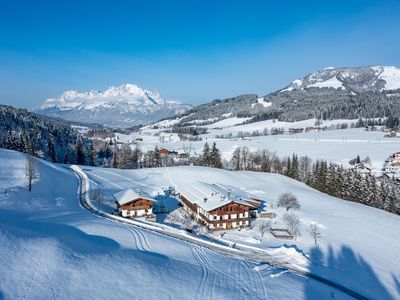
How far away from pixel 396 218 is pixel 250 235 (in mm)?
31766

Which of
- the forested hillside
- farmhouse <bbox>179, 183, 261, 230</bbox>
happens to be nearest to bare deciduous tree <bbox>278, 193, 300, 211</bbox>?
farmhouse <bbox>179, 183, 261, 230</bbox>

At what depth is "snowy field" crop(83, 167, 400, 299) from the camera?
3900 centimetres

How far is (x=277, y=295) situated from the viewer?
2744cm

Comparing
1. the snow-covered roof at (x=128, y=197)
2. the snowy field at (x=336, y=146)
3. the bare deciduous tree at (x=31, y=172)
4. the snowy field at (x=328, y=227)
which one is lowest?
the snowy field at (x=328, y=227)

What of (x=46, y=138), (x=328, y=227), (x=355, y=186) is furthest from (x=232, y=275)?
(x=46, y=138)

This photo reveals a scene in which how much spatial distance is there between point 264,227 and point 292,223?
4624 millimetres

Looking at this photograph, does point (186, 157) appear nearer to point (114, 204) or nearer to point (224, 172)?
point (224, 172)

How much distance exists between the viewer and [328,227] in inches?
2196

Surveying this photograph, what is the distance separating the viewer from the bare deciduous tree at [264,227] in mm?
52547

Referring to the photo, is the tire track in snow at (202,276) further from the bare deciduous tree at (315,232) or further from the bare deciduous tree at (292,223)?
the bare deciduous tree at (315,232)

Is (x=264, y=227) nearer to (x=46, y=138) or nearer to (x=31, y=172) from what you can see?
(x=31, y=172)

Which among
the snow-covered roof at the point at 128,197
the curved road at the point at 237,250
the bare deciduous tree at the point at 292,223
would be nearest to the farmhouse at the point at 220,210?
the bare deciduous tree at the point at 292,223

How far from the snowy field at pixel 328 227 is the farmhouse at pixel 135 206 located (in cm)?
1142

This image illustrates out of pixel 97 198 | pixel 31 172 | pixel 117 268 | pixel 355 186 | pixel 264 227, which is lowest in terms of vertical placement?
pixel 264 227
